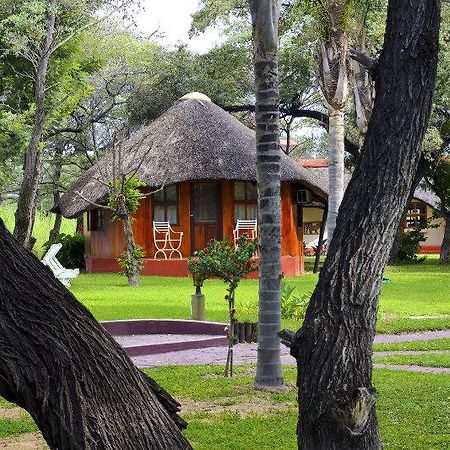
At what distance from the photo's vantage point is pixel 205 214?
2620 centimetres

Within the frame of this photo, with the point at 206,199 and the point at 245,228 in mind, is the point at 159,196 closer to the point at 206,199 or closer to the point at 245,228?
the point at 206,199

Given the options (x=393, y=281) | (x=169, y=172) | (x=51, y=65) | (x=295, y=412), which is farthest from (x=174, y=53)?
(x=295, y=412)

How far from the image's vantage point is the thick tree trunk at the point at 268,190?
29.9 feet

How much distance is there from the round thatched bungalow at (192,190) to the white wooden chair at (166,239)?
7.4 inches

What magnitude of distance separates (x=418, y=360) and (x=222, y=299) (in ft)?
24.4

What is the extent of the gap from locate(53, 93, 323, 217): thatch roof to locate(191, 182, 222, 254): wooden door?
2.59 feet

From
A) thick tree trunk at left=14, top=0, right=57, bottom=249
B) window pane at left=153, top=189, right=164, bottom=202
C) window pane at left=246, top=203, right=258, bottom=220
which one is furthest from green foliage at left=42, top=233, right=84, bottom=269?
window pane at left=246, top=203, right=258, bottom=220

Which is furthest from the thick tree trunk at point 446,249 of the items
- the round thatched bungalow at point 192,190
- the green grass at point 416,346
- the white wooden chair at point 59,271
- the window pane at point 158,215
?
the green grass at point 416,346

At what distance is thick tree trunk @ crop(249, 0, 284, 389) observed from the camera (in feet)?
29.9

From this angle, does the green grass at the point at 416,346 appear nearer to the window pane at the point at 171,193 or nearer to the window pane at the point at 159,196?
the window pane at the point at 171,193

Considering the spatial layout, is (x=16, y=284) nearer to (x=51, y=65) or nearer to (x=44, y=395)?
(x=44, y=395)

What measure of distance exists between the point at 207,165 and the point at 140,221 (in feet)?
7.77

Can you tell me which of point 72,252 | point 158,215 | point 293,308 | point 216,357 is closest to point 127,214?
point 158,215

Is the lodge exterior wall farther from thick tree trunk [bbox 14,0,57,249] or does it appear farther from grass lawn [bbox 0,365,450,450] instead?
grass lawn [bbox 0,365,450,450]
